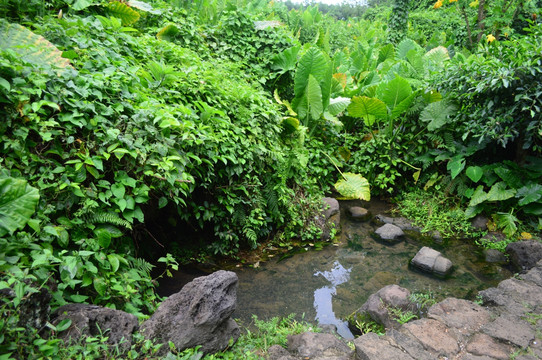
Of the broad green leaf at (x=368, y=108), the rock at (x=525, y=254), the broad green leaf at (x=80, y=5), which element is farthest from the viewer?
the broad green leaf at (x=368, y=108)

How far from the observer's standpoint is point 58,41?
3594mm

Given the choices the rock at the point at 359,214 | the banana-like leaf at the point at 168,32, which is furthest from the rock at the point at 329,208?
the banana-like leaf at the point at 168,32

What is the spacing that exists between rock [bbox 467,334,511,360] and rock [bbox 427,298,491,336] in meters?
0.11

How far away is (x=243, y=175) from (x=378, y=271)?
2228 mm

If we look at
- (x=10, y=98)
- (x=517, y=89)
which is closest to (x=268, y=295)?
(x=10, y=98)

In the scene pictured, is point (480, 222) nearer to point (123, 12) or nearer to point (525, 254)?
point (525, 254)

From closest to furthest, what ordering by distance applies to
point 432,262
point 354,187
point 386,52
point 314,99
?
point 432,262
point 314,99
point 354,187
point 386,52

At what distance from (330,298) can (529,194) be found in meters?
3.58

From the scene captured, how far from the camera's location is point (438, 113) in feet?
20.2

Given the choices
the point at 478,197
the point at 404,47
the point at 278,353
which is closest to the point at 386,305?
the point at 278,353

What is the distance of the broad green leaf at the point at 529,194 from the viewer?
5273 millimetres

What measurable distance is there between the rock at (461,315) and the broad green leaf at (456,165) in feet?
9.65

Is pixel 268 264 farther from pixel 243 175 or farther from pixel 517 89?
pixel 517 89

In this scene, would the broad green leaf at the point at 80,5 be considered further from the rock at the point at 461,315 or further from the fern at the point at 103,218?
the rock at the point at 461,315
